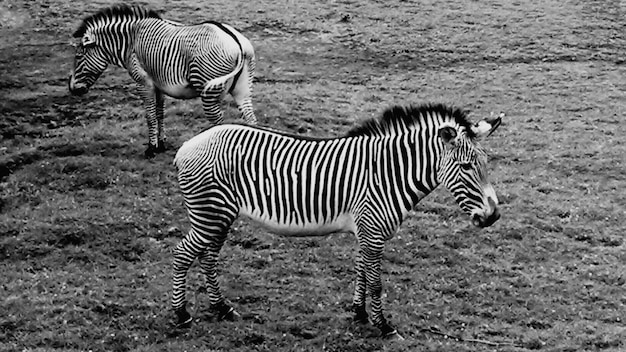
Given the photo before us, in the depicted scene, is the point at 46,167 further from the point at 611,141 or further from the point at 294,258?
the point at 611,141

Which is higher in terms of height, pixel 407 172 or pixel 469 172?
pixel 469 172

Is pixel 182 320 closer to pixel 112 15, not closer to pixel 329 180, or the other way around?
pixel 329 180

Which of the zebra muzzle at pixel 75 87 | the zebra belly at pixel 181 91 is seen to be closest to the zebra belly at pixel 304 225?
the zebra belly at pixel 181 91

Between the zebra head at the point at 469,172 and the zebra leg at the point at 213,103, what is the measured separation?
212 inches

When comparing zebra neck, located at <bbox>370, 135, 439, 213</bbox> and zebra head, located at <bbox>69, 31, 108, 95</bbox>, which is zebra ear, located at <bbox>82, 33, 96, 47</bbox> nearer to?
zebra head, located at <bbox>69, 31, 108, 95</bbox>

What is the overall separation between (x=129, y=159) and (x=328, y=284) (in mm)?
5491

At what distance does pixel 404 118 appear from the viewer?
9438 mm

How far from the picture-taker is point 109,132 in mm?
15594

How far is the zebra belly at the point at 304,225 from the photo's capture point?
9.28m

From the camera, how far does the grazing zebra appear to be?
9.08 meters

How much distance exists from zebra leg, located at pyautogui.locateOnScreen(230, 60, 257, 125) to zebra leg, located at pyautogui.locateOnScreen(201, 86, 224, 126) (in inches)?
17.4

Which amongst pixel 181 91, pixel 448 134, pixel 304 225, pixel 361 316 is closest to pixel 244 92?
pixel 181 91

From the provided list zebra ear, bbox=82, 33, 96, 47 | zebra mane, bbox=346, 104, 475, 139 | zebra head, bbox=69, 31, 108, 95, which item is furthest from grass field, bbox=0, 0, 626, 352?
zebra mane, bbox=346, 104, 475, 139

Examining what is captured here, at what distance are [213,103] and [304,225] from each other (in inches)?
186
